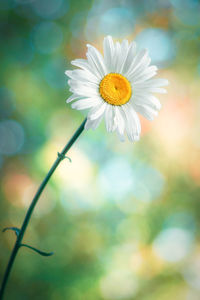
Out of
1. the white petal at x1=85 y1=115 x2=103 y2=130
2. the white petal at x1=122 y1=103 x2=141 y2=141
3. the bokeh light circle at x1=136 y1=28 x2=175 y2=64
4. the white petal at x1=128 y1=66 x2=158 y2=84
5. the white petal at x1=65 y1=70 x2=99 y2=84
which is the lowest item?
the white petal at x1=85 y1=115 x2=103 y2=130

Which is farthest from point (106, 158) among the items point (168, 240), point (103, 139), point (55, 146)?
point (168, 240)

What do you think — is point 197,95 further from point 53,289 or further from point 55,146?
point 53,289

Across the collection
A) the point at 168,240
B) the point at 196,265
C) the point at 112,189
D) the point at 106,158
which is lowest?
the point at 196,265

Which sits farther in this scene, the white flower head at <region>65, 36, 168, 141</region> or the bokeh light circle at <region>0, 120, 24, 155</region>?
the bokeh light circle at <region>0, 120, 24, 155</region>

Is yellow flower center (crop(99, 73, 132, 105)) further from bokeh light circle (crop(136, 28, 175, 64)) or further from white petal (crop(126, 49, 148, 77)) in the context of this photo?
bokeh light circle (crop(136, 28, 175, 64))

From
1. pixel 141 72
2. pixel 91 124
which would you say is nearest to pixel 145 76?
pixel 141 72

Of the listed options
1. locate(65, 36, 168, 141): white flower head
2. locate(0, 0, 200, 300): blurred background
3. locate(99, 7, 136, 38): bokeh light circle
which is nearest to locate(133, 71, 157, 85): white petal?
locate(65, 36, 168, 141): white flower head

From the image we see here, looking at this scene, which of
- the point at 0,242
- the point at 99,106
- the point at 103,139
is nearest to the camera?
the point at 99,106

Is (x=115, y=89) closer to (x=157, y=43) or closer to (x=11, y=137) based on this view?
(x=11, y=137)
